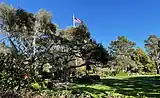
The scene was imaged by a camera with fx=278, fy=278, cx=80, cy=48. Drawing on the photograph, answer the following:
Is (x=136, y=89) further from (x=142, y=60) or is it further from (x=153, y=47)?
(x=153, y=47)

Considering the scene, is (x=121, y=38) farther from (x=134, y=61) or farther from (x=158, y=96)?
(x=158, y=96)

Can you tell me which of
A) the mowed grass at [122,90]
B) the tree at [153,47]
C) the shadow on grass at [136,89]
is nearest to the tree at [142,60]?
the tree at [153,47]

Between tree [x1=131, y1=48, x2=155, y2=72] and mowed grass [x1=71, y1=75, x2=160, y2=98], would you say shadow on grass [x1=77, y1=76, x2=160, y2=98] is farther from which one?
tree [x1=131, y1=48, x2=155, y2=72]

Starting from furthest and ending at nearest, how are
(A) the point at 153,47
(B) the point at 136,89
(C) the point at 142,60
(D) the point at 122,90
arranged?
(A) the point at 153,47
(C) the point at 142,60
(B) the point at 136,89
(D) the point at 122,90

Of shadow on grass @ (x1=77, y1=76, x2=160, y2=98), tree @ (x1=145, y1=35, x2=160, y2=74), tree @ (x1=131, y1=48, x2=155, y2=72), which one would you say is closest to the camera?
shadow on grass @ (x1=77, y1=76, x2=160, y2=98)

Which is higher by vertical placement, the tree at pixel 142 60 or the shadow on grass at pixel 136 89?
the tree at pixel 142 60

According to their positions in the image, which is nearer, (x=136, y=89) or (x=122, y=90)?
(x=122, y=90)

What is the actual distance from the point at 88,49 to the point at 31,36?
7.59m

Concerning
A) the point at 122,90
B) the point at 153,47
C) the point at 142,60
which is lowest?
the point at 122,90

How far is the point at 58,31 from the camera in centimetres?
3516

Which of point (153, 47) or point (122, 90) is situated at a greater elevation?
point (153, 47)

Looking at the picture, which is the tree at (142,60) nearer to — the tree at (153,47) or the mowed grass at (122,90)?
the tree at (153,47)

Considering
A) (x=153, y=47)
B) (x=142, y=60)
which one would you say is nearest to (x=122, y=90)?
(x=142, y=60)

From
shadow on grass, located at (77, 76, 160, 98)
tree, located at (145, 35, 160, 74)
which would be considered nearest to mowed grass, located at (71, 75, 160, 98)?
shadow on grass, located at (77, 76, 160, 98)
